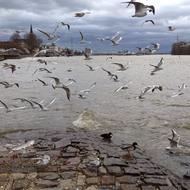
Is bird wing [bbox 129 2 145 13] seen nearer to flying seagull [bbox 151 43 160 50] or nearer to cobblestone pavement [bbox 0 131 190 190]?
cobblestone pavement [bbox 0 131 190 190]

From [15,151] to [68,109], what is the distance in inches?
549

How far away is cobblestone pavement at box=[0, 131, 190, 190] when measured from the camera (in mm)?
11570

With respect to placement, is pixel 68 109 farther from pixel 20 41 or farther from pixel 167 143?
pixel 20 41

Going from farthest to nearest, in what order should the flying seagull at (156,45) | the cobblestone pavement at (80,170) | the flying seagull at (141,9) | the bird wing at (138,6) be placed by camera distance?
the flying seagull at (156,45) < the bird wing at (138,6) < the flying seagull at (141,9) < the cobblestone pavement at (80,170)

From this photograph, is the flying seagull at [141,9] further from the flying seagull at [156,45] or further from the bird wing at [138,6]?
the flying seagull at [156,45]

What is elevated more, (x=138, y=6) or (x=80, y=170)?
(x=138, y=6)

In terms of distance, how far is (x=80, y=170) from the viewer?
1269 cm

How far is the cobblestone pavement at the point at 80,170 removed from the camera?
11.6m

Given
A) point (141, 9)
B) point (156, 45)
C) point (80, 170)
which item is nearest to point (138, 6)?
point (141, 9)

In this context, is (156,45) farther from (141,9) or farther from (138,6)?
(141,9)

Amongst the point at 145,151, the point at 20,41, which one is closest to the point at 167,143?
the point at 145,151

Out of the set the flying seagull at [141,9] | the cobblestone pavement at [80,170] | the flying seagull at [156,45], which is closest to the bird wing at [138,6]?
the flying seagull at [141,9]

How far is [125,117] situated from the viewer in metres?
26.1

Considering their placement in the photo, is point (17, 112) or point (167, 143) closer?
point (167, 143)
